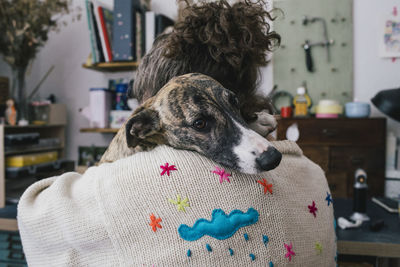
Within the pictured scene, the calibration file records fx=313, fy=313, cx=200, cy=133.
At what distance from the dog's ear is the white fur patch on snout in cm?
23

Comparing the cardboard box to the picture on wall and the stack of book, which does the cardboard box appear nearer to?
the stack of book

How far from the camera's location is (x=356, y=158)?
7.23ft

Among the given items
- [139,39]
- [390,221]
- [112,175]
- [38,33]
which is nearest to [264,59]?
[112,175]

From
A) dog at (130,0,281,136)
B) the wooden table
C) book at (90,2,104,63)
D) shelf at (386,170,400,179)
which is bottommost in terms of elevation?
shelf at (386,170,400,179)

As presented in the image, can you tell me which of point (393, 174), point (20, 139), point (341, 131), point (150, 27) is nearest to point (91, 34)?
point (150, 27)

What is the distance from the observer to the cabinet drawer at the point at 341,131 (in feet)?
7.14

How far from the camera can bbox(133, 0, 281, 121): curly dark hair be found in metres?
0.78

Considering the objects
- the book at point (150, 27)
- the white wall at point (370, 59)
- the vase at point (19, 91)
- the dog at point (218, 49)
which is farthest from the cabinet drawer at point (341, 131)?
the vase at point (19, 91)

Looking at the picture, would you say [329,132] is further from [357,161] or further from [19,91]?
[19,91]

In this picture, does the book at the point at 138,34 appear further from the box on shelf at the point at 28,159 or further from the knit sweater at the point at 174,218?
the knit sweater at the point at 174,218

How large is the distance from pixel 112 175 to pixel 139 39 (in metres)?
1.84

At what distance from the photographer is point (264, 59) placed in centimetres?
89

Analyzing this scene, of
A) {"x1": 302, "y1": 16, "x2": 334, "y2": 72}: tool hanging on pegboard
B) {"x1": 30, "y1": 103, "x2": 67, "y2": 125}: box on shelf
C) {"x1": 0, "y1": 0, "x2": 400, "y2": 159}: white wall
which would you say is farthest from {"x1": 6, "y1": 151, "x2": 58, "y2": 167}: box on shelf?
{"x1": 302, "y1": 16, "x2": 334, "y2": 72}: tool hanging on pegboard

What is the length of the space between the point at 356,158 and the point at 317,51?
0.91m
